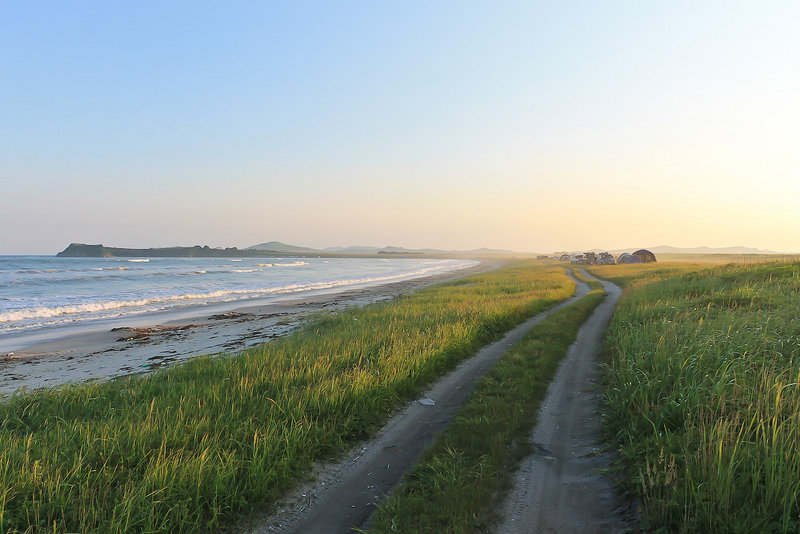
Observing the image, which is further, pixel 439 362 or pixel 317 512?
pixel 439 362

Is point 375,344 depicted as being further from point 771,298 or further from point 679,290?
point 679,290

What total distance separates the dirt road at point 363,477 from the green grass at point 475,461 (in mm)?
316

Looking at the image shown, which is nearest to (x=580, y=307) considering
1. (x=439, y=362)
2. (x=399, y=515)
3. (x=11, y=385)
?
(x=439, y=362)

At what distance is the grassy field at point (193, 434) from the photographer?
13.0 ft

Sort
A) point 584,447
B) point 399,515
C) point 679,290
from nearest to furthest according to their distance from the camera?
point 399,515 → point 584,447 → point 679,290

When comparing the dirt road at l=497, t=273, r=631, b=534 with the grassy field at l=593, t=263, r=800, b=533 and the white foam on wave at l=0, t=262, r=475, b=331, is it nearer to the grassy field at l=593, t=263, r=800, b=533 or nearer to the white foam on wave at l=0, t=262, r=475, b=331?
the grassy field at l=593, t=263, r=800, b=533

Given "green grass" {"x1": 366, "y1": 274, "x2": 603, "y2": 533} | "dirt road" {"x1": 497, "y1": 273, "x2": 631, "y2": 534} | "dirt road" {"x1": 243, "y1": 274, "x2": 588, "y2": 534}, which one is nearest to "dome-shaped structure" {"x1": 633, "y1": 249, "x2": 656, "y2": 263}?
"green grass" {"x1": 366, "y1": 274, "x2": 603, "y2": 533}

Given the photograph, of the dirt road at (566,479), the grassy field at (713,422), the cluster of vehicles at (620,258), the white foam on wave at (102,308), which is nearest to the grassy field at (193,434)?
the dirt road at (566,479)

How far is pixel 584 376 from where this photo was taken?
9.27 meters

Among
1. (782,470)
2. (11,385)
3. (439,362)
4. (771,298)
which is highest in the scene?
(771,298)

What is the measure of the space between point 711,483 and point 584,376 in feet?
18.9

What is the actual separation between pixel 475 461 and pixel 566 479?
1.23 m

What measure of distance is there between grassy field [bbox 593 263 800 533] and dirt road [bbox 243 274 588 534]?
3.06m

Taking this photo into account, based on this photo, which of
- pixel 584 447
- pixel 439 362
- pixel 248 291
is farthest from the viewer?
pixel 248 291
